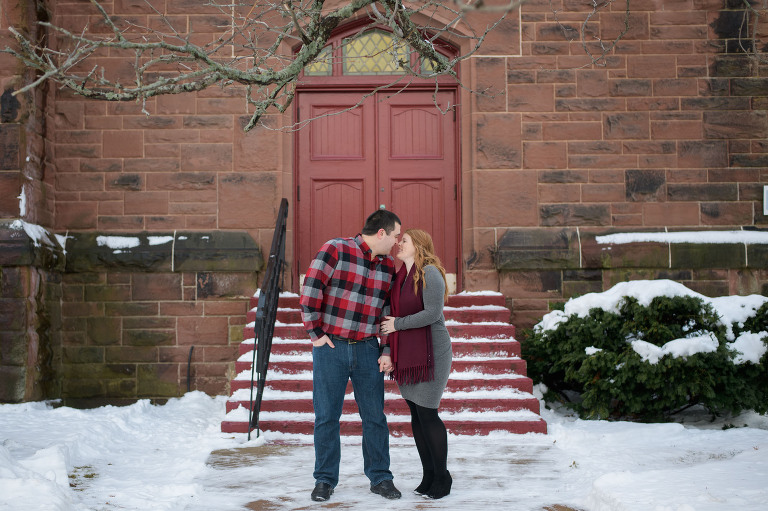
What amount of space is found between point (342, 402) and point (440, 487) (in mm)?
724

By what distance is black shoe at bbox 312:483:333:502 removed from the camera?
413cm

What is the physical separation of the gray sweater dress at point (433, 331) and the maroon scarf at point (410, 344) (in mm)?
40

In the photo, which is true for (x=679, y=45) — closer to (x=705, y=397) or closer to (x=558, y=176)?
(x=558, y=176)

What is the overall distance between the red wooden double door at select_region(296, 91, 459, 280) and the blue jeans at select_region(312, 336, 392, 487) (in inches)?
164

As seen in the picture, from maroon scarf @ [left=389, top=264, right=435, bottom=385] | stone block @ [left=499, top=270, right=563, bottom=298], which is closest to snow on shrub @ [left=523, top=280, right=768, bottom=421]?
stone block @ [left=499, top=270, right=563, bottom=298]

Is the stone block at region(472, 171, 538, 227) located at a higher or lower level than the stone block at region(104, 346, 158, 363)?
higher

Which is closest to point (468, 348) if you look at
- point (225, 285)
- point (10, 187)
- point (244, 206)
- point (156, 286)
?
point (225, 285)

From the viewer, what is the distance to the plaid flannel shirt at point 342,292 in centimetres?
421

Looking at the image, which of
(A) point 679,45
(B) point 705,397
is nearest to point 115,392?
(B) point 705,397

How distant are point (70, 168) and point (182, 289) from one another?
1.80 metres

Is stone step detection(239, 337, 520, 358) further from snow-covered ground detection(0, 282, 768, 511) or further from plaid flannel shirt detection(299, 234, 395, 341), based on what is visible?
plaid flannel shirt detection(299, 234, 395, 341)

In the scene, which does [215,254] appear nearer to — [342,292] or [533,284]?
[533,284]

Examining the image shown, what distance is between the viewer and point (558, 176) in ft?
26.6

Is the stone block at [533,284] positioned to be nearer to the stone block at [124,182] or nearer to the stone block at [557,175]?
the stone block at [557,175]
